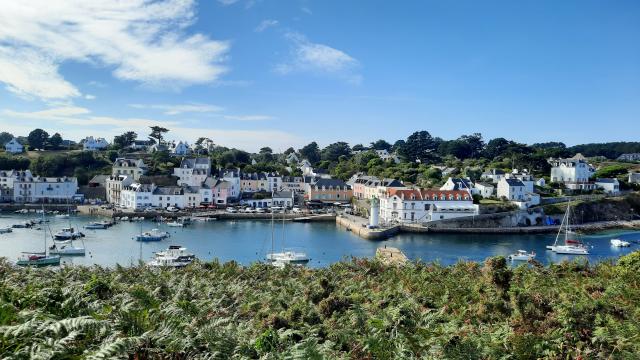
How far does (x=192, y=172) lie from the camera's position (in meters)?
65.6

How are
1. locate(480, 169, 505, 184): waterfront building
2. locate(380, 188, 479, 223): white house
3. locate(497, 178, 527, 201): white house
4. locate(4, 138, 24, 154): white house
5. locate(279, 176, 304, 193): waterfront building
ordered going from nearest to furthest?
locate(380, 188, 479, 223): white house
locate(497, 178, 527, 201): white house
locate(480, 169, 505, 184): waterfront building
locate(279, 176, 304, 193): waterfront building
locate(4, 138, 24, 154): white house

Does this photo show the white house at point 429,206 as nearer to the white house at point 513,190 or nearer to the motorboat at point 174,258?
the white house at point 513,190

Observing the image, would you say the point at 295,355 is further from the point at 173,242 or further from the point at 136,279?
the point at 173,242

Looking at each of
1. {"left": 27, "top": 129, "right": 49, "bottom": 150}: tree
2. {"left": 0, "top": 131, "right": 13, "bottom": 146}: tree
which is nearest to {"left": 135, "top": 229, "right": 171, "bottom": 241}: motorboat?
{"left": 27, "top": 129, "right": 49, "bottom": 150}: tree

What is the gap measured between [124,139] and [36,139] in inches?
574

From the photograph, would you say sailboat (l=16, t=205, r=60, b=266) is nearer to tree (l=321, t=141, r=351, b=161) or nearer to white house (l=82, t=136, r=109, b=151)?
Result: white house (l=82, t=136, r=109, b=151)

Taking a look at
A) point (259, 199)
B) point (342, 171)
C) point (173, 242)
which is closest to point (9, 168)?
point (259, 199)

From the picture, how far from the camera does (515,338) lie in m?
6.51

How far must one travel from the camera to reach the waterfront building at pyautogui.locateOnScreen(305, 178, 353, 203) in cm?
6241

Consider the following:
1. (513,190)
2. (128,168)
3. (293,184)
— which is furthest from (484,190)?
(128,168)

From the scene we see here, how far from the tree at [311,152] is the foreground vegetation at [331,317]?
278ft

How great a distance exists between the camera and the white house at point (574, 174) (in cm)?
6431

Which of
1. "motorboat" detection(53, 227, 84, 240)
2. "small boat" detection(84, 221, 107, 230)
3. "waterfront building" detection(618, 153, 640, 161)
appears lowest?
"motorboat" detection(53, 227, 84, 240)

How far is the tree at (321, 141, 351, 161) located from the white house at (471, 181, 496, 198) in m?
41.4
